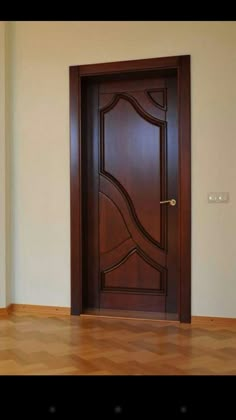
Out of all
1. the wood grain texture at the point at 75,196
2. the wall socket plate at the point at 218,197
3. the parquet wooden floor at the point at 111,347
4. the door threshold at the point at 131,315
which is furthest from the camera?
the wood grain texture at the point at 75,196

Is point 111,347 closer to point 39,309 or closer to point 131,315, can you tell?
point 131,315

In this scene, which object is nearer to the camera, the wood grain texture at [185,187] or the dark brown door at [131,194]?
the wood grain texture at [185,187]

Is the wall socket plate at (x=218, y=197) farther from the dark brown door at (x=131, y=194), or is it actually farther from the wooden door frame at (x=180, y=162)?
the dark brown door at (x=131, y=194)

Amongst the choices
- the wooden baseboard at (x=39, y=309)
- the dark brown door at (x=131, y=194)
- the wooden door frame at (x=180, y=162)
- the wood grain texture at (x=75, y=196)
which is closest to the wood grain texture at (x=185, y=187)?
the wooden door frame at (x=180, y=162)


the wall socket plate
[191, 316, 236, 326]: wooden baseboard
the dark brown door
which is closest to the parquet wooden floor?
[191, 316, 236, 326]: wooden baseboard

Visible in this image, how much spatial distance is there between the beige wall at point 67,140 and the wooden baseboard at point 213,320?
0.13 ft

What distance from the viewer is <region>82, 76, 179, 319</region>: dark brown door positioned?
4.01m

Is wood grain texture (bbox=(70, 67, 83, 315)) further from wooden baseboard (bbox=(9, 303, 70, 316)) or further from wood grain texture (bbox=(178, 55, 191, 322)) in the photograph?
wood grain texture (bbox=(178, 55, 191, 322))

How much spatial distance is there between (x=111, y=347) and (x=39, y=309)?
1.29m

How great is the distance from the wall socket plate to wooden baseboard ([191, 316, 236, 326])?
3.00 ft

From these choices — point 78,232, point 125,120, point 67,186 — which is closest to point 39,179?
point 67,186

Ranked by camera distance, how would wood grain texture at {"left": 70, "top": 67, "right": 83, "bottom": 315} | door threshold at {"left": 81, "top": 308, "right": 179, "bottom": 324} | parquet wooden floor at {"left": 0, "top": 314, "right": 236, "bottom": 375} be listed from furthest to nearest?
wood grain texture at {"left": 70, "top": 67, "right": 83, "bottom": 315}
door threshold at {"left": 81, "top": 308, "right": 179, "bottom": 324}
parquet wooden floor at {"left": 0, "top": 314, "right": 236, "bottom": 375}

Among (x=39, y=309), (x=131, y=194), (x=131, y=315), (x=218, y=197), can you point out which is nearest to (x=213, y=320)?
(x=131, y=315)

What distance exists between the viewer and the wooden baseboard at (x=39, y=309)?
414 cm
